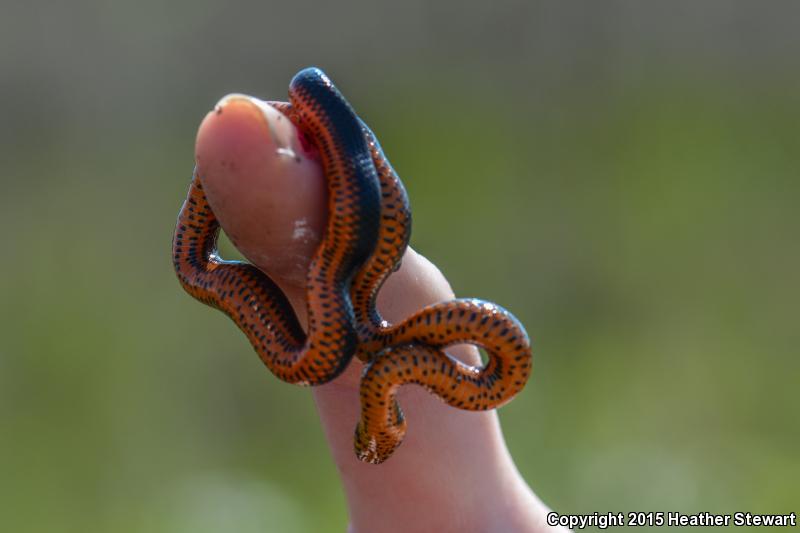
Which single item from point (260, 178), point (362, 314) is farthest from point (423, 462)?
point (260, 178)

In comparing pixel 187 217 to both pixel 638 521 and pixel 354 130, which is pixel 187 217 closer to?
pixel 354 130

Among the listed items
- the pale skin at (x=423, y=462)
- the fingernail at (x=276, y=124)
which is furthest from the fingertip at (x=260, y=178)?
the pale skin at (x=423, y=462)

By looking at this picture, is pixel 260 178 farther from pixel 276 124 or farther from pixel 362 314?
pixel 362 314

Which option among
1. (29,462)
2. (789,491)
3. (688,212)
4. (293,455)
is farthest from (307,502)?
(688,212)

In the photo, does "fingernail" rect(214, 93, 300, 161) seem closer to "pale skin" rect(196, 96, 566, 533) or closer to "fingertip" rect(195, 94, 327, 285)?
"fingertip" rect(195, 94, 327, 285)

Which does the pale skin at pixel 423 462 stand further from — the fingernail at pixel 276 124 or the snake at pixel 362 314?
the fingernail at pixel 276 124
